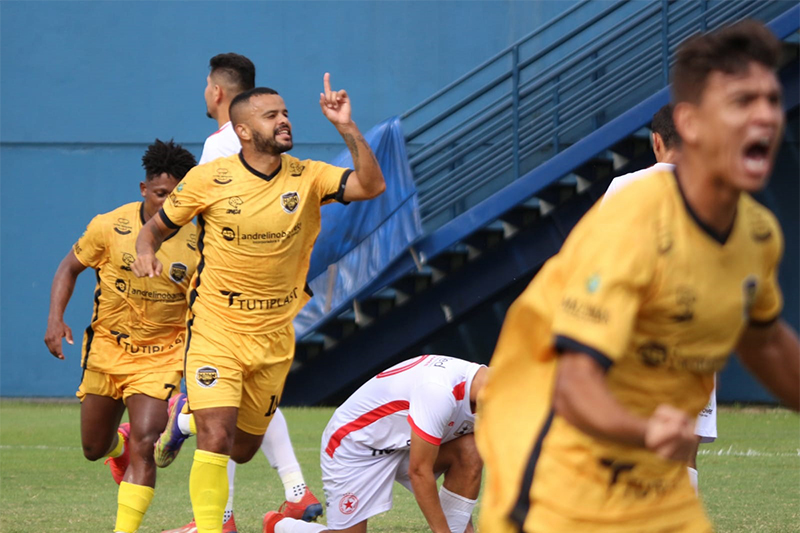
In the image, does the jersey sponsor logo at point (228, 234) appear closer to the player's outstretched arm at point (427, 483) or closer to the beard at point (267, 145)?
the beard at point (267, 145)

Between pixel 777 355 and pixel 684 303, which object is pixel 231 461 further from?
pixel 684 303

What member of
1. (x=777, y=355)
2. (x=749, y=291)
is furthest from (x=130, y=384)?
(x=749, y=291)

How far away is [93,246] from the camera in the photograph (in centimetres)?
686

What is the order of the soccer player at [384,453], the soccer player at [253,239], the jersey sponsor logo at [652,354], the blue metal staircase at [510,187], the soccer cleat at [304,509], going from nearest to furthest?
the jersey sponsor logo at [652,354] < the soccer player at [253,239] < the soccer player at [384,453] < the soccer cleat at [304,509] < the blue metal staircase at [510,187]

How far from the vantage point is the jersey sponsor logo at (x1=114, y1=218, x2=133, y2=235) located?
682 centimetres

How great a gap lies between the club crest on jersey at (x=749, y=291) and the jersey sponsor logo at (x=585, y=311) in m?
0.46

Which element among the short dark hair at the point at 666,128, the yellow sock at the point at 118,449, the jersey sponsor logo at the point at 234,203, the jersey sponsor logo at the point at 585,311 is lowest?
the yellow sock at the point at 118,449

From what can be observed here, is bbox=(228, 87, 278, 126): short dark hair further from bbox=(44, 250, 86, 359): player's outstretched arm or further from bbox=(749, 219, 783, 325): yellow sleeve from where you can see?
bbox=(749, 219, 783, 325): yellow sleeve

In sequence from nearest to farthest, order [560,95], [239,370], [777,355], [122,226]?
[777,355] < [239,370] < [122,226] < [560,95]

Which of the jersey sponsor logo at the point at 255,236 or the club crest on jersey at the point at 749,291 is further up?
the jersey sponsor logo at the point at 255,236

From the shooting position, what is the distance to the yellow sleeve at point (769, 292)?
8.62 feet

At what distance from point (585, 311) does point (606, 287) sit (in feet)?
0.22

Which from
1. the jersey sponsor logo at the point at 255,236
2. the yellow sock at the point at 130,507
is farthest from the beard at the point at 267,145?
the yellow sock at the point at 130,507

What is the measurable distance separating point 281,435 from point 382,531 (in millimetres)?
855
